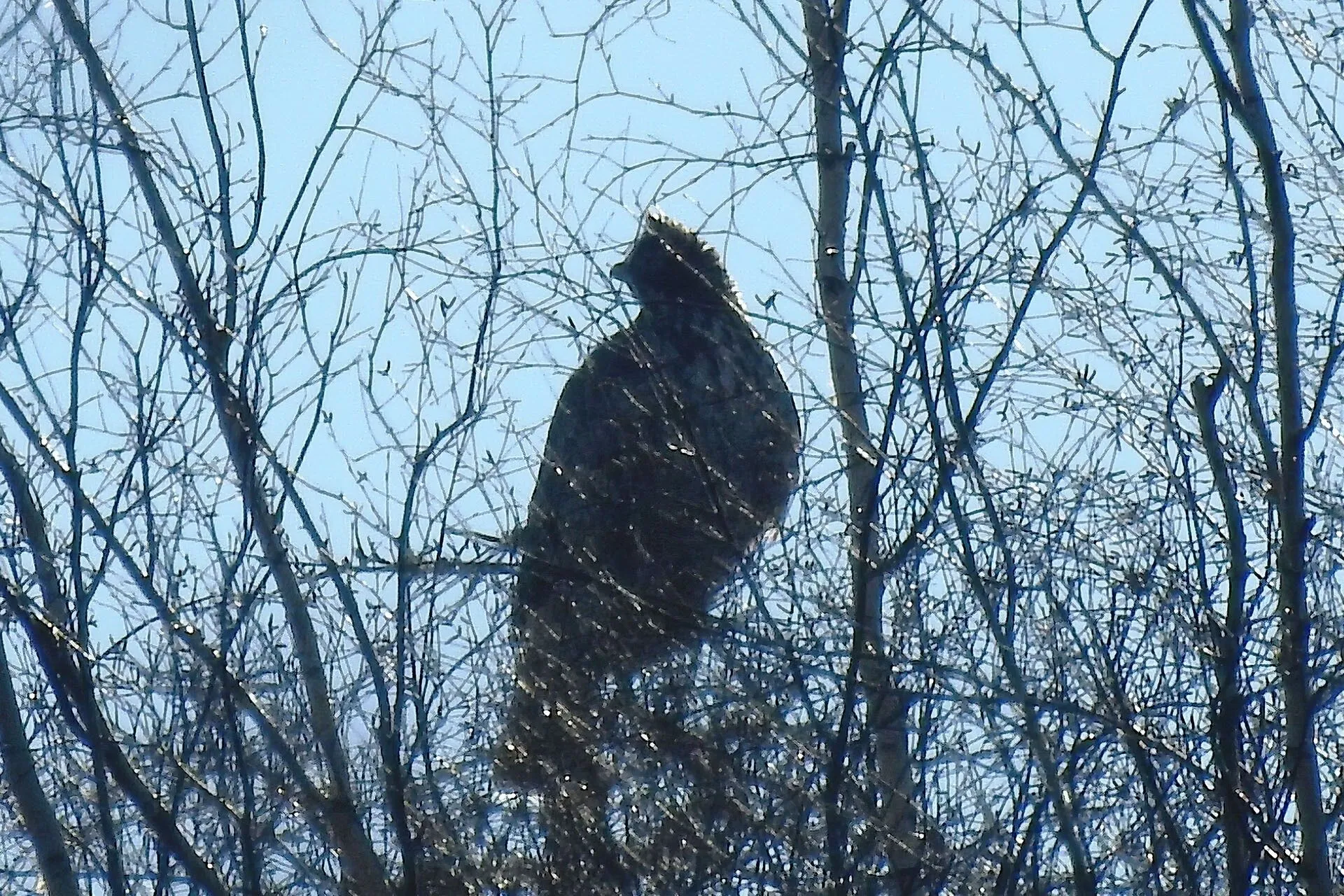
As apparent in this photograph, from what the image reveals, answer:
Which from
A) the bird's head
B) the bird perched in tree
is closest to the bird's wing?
the bird perched in tree

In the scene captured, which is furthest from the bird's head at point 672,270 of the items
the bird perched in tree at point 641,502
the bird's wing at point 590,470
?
the bird's wing at point 590,470

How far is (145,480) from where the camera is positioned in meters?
4.19

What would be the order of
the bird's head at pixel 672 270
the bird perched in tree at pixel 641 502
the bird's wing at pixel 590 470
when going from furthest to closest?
1. the bird's head at pixel 672 270
2. the bird's wing at pixel 590 470
3. the bird perched in tree at pixel 641 502

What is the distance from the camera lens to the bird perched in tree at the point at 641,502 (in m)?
4.50

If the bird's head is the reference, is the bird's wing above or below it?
below

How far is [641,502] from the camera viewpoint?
5254 mm

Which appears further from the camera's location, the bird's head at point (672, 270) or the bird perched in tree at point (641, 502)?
the bird's head at point (672, 270)

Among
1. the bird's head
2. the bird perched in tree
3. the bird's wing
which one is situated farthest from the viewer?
the bird's head

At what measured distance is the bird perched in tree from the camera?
14.8ft

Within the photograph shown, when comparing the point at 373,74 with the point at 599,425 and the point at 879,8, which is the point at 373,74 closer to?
the point at 879,8

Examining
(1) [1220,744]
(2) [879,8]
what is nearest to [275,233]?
(2) [879,8]

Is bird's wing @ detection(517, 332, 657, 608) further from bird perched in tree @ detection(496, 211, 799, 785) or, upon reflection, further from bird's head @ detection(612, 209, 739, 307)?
bird's head @ detection(612, 209, 739, 307)

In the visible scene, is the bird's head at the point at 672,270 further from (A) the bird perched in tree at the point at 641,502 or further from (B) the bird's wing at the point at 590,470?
(B) the bird's wing at the point at 590,470

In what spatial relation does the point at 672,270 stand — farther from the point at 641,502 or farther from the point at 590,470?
the point at 641,502
